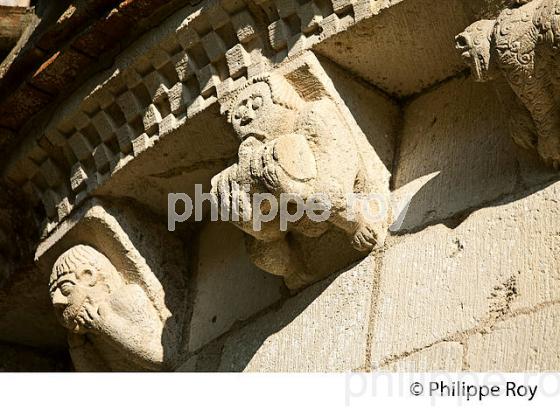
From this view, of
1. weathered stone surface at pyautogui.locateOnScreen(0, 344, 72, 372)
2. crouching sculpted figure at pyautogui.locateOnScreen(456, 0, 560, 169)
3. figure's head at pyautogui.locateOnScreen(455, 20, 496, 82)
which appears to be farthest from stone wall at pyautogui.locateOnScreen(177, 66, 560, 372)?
weathered stone surface at pyautogui.locateOnScreen(0, 344, 72, 372)

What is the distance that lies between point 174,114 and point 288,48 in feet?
1.52

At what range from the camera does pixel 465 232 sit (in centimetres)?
356

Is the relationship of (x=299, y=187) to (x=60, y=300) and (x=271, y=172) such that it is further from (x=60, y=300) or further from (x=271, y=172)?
(x=60, y=300)

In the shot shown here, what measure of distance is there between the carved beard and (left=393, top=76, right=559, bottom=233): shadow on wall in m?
1.10

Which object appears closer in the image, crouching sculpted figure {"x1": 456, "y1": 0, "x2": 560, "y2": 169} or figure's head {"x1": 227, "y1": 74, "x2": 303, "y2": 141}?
crouching sculpted figure {"x1": 456, "y1": 0, "x2": 560, "y2": 169}

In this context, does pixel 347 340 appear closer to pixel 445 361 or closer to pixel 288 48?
pixel 445 361

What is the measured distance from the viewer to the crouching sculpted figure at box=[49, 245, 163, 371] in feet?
13.9

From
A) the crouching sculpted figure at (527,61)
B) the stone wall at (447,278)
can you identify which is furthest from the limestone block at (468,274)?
the crouching sculpted figure at (527,61)

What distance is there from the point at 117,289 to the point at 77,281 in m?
0.13

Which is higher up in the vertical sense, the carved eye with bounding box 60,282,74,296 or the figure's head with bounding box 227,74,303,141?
the figure's head with bounding box 227,74,303,141

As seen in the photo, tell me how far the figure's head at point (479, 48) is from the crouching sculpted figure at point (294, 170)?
476 millimetres

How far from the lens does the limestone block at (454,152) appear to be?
11.9ft

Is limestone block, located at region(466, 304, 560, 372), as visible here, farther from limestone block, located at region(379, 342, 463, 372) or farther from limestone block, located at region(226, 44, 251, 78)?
limestone block, located at region(226, 44, 251, 78)

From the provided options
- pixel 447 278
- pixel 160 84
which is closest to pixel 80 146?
pixel 160 84
